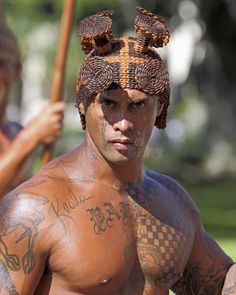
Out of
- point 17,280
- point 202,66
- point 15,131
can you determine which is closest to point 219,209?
point 202,66

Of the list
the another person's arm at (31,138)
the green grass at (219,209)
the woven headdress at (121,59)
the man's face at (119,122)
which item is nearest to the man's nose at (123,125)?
the man's face at (119,122)

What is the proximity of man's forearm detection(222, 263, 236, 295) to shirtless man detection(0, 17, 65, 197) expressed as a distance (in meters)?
2.03

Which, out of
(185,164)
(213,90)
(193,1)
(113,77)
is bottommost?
(185,164)

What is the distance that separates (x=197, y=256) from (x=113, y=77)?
3.18 feet

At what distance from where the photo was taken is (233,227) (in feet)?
56.0

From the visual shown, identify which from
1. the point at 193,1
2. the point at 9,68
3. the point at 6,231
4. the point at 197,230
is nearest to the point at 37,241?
the point at 6,231

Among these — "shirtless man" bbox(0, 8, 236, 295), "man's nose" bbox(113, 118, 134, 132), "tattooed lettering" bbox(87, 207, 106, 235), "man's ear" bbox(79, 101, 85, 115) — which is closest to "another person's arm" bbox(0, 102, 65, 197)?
"shirtless man" bbox(0, 8, 236, 295)

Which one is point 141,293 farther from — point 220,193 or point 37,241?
point 220,193

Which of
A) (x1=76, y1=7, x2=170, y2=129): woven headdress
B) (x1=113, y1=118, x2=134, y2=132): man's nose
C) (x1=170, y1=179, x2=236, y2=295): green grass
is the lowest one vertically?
(x1=170, y1=179, x2=236, y2=295): green grass

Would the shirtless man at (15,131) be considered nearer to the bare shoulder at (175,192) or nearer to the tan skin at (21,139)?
the tan skin at (21,139)

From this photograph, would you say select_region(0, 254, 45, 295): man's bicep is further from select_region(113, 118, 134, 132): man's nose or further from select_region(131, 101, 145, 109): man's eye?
select_region(131, 101, 145, 109): man's eye

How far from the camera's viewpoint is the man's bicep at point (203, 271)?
4750 millimetres

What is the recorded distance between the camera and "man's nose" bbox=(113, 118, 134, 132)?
4.25m

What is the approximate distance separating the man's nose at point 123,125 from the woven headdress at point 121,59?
14 centimetres
